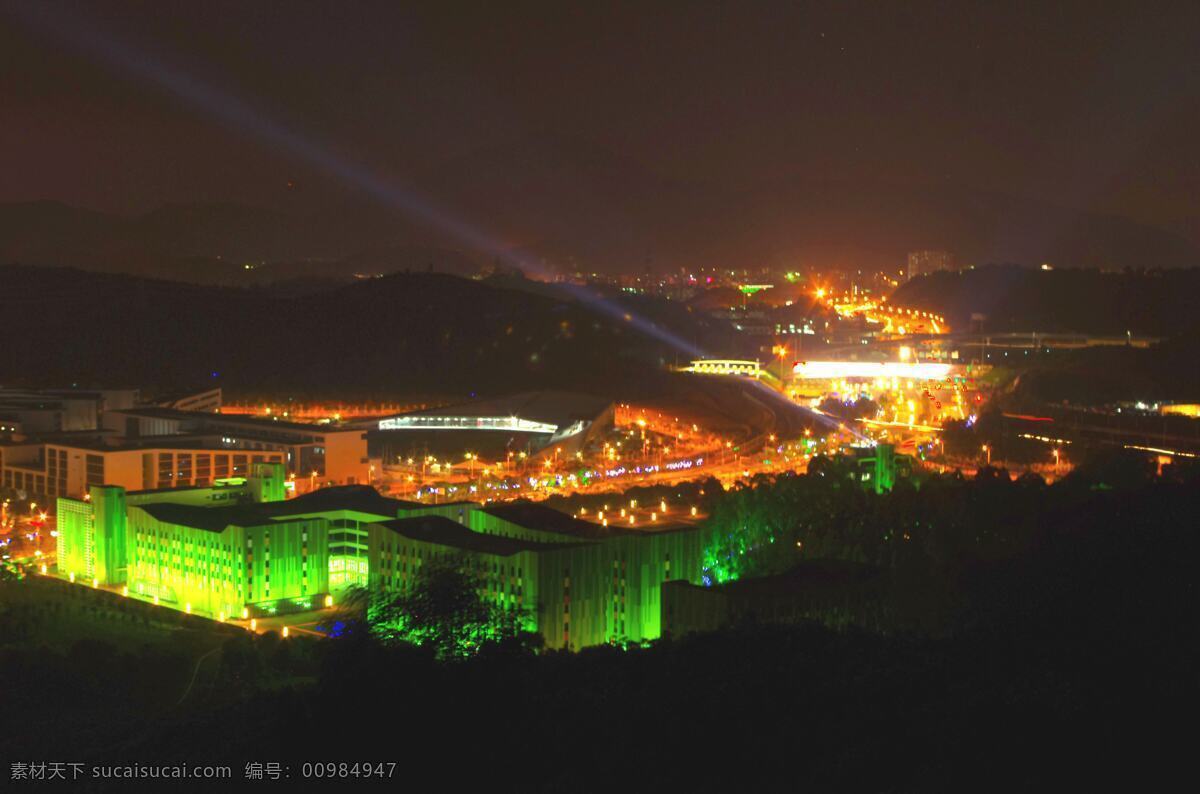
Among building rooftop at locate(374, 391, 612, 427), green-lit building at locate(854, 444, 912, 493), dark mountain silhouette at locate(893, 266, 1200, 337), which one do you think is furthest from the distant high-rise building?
green-lit building at locate(854, 444, 912, 493)

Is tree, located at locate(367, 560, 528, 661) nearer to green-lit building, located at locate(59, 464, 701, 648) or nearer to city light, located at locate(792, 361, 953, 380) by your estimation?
green-lit building, located at locate(59, 464, 701, 648)

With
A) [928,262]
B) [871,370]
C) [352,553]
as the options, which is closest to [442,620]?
[352,553]

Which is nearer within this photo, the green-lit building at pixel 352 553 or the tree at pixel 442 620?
the tree at pixel 442 620

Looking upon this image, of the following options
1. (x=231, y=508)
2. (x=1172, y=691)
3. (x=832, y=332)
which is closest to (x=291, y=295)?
(x=832, y=332)

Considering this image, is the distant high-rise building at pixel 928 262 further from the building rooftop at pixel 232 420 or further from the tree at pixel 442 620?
the tree at pixel 442 620

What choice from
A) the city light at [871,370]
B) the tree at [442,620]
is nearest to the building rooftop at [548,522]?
the tree at [442,620]

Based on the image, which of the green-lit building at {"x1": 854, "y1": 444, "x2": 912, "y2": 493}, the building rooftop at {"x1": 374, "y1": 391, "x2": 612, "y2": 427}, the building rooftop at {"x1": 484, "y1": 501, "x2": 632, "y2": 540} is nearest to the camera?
the building rooftop at {"x1": 484, "y1": 501, "x2": 632, "y2": 540}
